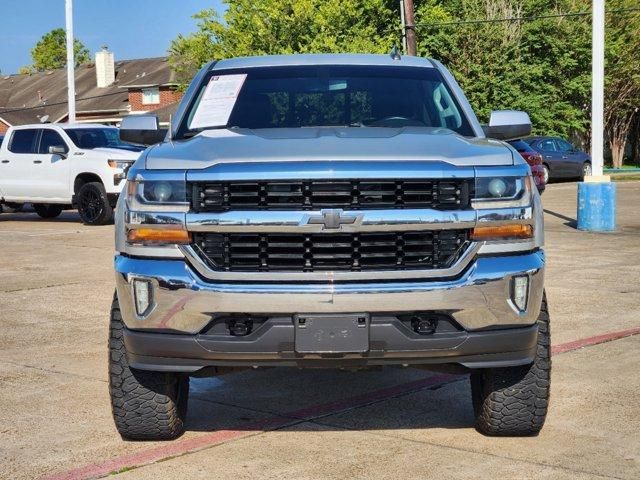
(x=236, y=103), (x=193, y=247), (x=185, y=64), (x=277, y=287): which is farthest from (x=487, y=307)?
(x=185, y=64)

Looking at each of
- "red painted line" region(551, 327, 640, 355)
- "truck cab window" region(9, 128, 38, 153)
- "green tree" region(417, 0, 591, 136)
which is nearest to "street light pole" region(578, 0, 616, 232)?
"red painted line" region(551, 327, 640, 355)

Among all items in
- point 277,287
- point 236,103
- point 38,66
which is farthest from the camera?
point 38,66

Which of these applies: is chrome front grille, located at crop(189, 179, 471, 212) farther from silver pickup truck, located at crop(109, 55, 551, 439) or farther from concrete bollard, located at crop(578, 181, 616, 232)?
concrete bollard, located at crop(578, 181, 616, 232)

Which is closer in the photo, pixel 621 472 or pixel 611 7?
pixel 621 472

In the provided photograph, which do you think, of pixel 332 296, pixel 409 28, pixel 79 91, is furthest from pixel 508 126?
pixel 79 91

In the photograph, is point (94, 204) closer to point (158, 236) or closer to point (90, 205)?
point (90, 205)

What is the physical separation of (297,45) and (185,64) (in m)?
10.3

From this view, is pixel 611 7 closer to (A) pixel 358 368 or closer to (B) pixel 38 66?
(A) pixel 358 368

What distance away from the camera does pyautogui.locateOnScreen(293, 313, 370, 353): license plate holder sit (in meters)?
4.77

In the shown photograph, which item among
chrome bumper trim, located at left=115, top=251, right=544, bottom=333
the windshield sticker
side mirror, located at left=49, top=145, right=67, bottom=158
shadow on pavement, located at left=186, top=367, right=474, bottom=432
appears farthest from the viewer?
side mirror, located at left=49, top=145, right=67, bottom=158

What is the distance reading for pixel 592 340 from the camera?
7984 mm

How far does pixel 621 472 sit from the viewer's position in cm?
492

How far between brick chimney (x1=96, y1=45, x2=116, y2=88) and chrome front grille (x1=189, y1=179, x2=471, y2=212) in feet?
220

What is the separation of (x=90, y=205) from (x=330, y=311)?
15.7 meters
